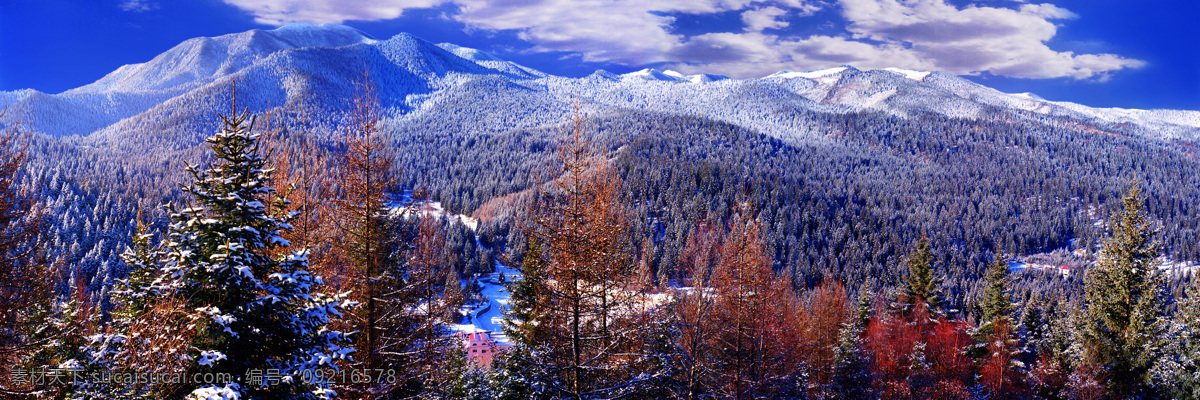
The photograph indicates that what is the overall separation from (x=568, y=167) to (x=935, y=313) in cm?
3645

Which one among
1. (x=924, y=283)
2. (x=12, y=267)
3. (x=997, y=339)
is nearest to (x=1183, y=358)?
(x=997, y=339)

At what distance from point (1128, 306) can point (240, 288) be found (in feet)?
94.5

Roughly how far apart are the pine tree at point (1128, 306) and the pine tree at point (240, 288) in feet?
89.1

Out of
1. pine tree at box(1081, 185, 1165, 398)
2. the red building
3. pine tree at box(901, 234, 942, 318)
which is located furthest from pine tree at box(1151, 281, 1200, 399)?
the red building

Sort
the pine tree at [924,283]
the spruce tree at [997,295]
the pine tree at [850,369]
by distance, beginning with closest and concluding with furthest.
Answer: the pine tree at [850,369]
the spruce tree at [997,295]
the pine tree at [924,283]

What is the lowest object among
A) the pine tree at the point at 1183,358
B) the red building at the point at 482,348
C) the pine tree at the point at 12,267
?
the red building at the point at 482,348

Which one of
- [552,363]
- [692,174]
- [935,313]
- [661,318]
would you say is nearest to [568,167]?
[552,363]

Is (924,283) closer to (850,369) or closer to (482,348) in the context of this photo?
(850,369)

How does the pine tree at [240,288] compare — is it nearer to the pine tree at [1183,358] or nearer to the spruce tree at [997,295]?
the pine tree at [1183,358]

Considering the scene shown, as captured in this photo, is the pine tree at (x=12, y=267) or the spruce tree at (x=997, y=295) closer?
the pine tree at (x=12, y=267)

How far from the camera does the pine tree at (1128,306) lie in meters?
19.9

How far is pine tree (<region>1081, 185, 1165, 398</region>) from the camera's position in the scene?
1986 cm

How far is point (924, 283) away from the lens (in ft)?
123

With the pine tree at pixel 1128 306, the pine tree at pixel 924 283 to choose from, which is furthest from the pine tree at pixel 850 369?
the pine tree at pixel 924 283
